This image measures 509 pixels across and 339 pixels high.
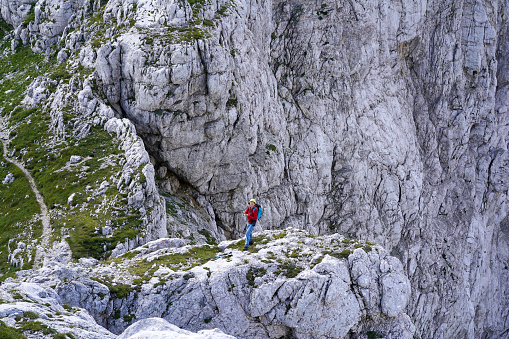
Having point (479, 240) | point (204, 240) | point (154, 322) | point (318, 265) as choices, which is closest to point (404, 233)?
point (479, 240)

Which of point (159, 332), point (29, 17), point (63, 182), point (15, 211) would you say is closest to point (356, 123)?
point (63, 182)

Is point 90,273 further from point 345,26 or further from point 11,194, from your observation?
point 345,26

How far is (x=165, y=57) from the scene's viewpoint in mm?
45406

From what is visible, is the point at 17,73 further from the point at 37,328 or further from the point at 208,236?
the point at 37,328

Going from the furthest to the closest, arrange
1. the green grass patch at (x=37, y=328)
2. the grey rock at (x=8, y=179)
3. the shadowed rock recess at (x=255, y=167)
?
the grey rock at (x=8, y=179), the shadowed rock recess at (x=255, y=167), the green grass patch at (x=37, y=328)

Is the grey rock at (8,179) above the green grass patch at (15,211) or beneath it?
above

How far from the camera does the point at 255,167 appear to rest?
185 ft

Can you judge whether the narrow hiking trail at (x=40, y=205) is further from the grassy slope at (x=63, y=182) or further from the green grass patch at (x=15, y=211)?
the grassy slope at (x=63, y=182)

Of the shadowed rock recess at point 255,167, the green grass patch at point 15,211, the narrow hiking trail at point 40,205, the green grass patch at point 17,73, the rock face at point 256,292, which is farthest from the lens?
the green grass patch at point 17,73

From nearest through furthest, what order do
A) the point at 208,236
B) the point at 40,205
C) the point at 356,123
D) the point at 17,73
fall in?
the point at 40,205 < the point at 208,236 < the point at 17,73 < the point at 356,123

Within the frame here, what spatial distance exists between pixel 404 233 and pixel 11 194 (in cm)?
6052

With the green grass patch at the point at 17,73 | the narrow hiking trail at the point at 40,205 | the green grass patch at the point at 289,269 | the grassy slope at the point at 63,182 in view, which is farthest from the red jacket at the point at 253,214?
the green grass patch at the point at 17,73

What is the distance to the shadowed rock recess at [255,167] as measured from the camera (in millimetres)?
25516

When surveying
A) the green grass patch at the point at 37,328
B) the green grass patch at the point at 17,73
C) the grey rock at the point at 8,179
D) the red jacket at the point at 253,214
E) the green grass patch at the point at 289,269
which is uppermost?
the green grass patch at the point at 17,73
